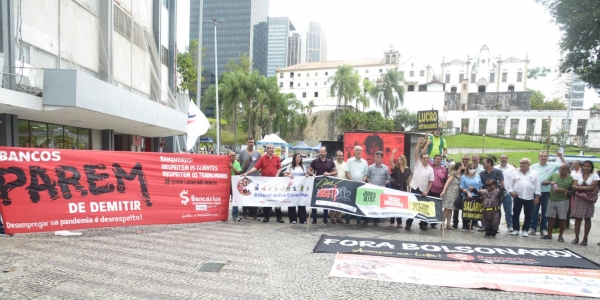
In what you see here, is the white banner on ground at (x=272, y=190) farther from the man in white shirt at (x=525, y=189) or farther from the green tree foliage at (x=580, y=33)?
the green tree foliage at (x=580, y=33)

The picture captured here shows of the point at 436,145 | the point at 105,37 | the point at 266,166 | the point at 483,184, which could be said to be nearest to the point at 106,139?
the point at 105,37

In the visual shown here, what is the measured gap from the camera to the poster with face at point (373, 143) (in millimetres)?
13039

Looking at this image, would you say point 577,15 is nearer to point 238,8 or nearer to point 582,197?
point 582,197

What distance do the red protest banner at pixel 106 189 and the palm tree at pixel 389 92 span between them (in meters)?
55.1

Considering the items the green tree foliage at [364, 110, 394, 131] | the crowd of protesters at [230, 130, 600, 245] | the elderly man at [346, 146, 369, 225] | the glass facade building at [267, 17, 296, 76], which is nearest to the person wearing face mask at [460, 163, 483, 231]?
the crowd of protesters at [230, 130, 600, 245]

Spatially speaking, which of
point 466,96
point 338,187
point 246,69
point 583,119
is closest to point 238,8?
point 246,69

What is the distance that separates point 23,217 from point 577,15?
1446 centimetres

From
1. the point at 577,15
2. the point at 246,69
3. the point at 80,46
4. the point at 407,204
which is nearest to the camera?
the point at 407,204

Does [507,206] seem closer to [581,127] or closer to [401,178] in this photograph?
[401,178]

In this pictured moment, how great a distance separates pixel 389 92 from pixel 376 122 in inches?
216

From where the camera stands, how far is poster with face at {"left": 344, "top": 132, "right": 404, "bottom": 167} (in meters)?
13.0

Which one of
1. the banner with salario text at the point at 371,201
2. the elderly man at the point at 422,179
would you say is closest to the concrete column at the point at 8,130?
the banner with salario text at the point at 371,201

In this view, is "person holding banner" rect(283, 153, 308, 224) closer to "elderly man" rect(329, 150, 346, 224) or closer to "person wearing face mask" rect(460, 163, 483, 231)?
"elderly man" rect(329, 150, 346, 224)

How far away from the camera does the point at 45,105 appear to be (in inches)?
380
